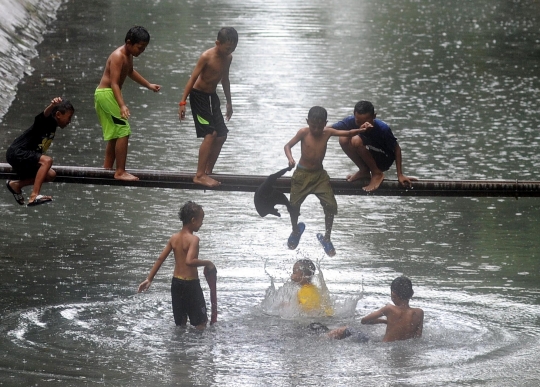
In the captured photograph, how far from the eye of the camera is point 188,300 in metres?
10.5

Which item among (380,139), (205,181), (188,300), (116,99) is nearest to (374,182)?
(380,139)

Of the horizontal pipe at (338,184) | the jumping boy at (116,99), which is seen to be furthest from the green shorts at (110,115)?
the horizontal pipe at (338,184)

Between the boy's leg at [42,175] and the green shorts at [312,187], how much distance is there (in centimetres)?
227

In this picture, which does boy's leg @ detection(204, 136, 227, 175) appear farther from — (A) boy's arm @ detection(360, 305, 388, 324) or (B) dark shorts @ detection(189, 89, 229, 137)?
(A) boy's arm @ detection(360, 305, 388, 324)

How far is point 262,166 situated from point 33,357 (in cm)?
692

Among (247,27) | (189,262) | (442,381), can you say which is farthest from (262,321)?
(247,27)

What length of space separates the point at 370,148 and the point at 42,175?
3076 millimetres

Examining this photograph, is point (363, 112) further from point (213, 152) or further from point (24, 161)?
point (24, 161)

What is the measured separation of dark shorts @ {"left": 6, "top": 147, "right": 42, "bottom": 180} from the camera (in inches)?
432

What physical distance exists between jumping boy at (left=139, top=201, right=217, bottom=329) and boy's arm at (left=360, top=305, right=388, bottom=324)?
1446 mm

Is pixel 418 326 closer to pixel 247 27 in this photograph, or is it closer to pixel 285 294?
pixel 285 294

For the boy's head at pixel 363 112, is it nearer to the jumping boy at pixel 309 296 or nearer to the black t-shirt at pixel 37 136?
the jumping boy at pixel 309 296

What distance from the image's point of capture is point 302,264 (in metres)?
11.2

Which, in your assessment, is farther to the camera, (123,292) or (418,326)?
(123,292)
